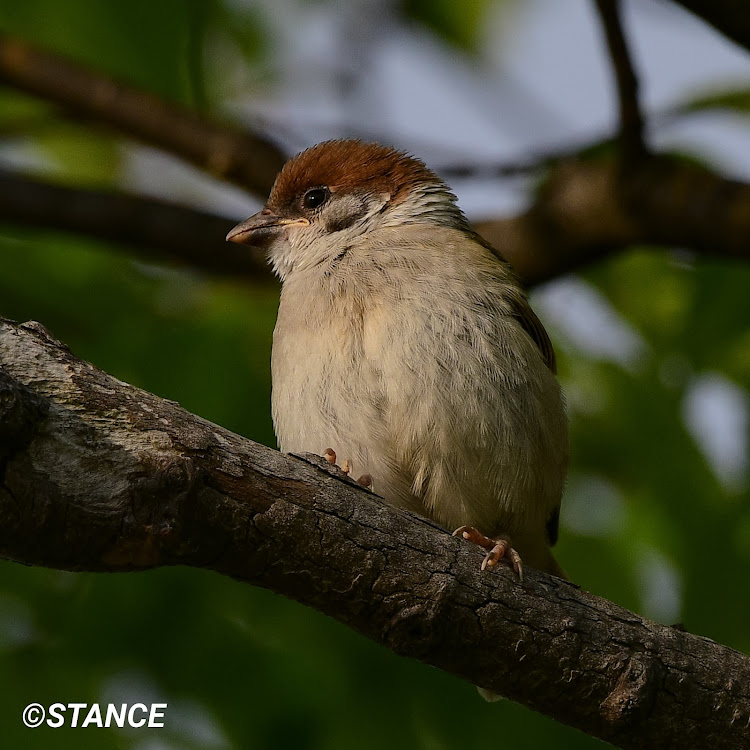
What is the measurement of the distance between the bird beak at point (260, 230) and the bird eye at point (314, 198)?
0.11 metres

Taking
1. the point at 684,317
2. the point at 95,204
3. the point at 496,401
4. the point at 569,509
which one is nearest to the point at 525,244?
the point at 684,317

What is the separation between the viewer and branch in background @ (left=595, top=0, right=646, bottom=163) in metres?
5.90

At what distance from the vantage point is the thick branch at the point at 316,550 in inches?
124

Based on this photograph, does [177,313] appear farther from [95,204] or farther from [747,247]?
[747,247]

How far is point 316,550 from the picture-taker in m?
3.57

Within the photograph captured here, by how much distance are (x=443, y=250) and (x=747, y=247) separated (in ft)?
5.70

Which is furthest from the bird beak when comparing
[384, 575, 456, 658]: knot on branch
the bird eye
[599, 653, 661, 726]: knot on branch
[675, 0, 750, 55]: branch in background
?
[599, 653, 661, 726]: knot on branch

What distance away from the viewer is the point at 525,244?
6992 mm

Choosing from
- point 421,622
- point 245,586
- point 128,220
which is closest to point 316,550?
point 421,622

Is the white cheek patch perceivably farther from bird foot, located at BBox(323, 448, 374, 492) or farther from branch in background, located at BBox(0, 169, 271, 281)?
bird foot, located at BBox(323, 448, 374, 492)

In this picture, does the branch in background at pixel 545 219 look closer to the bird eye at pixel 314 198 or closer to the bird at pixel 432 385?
the bird eye at pixel 314 198

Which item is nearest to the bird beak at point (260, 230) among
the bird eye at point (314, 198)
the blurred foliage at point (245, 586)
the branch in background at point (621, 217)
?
the bird eye at point (314, 198)

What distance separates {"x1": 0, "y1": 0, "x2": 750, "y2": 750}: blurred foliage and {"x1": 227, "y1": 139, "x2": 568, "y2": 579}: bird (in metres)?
0.59

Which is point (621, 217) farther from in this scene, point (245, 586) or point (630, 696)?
point (630, 696)
